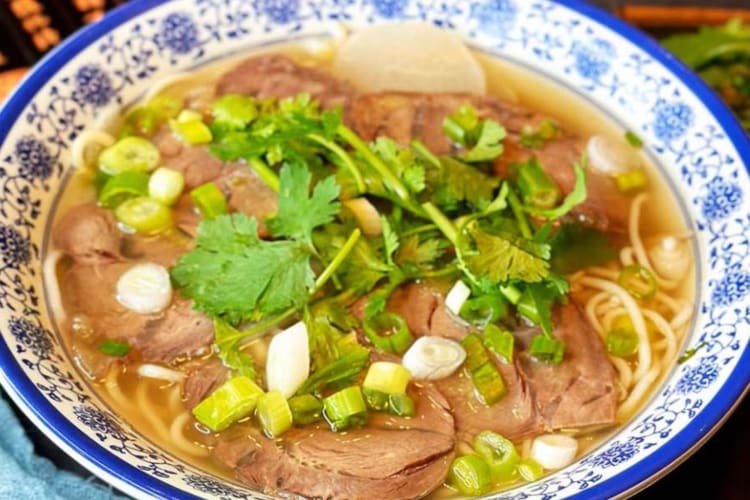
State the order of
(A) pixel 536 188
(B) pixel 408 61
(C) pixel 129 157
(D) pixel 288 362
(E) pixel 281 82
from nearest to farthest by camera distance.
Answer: (D) pixel 288 362
(A) pixel 536 188
(C) pixel 129 157
(E) pixel 281 82
(B) pixel 408 61

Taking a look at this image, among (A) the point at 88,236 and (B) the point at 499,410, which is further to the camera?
(A) the point at 88,236

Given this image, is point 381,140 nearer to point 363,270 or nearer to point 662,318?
point 363,270

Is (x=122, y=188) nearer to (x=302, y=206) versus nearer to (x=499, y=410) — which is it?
(x=302, y=206)

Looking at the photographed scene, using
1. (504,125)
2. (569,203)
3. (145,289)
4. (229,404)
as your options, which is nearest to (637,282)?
(569,203)

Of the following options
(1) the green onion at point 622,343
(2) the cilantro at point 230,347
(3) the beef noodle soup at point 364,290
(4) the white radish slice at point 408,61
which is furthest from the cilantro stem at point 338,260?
(4) the white radish slice at point 408,61

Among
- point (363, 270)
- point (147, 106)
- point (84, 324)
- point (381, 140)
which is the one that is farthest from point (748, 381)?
point (147, 106)

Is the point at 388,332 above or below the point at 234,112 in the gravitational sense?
below
